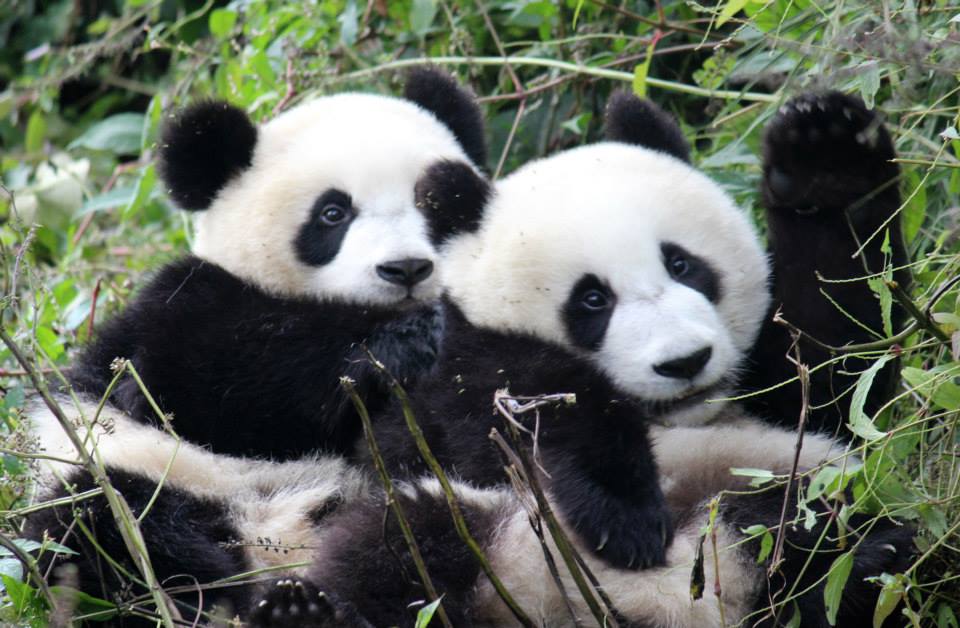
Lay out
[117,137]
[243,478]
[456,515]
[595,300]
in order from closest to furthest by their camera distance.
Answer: [456,515] < [595,300] < [243,478] < [117,137]

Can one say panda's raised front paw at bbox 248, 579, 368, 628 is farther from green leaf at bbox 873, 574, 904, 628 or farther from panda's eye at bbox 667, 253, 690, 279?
panda's eye at bbox 667, 253, 690, 279

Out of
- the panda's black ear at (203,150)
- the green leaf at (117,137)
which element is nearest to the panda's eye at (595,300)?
the panda's black ear at (203,150)

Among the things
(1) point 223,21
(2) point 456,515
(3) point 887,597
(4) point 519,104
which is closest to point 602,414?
(2) point 456,515

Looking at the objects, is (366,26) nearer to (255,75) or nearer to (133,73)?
(255,75)

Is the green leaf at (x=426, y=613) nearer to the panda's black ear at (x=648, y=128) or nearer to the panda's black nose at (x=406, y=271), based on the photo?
the panda's black nose at (x=406, y=271)

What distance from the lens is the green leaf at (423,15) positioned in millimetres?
4539

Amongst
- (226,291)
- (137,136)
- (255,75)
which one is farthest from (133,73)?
(226,291)

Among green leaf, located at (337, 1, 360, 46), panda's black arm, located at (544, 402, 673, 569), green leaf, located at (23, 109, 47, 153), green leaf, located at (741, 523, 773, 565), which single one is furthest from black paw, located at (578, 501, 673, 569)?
green leaf, located at (23, 109, 47, 153)

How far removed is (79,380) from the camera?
11.0ft

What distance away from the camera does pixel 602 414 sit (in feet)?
8.37

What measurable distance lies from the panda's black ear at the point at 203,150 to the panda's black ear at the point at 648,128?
1104mm

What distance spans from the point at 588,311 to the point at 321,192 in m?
1.00

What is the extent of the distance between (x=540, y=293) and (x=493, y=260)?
0.48 feet

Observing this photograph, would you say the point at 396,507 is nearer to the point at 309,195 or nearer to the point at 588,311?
the point at 588,311
